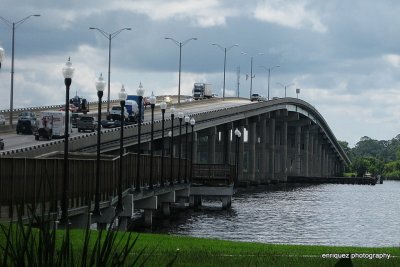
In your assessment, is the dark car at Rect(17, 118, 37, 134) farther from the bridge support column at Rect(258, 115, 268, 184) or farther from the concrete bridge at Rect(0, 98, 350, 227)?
the bridge support column at Rect(258, 115, 268, 184)

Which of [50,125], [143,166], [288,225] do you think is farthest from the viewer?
[50,125]

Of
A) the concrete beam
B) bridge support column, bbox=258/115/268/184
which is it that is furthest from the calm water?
bridge support column, bbox=258/115/268/184

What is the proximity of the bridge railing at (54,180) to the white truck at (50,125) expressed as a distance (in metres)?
28.5

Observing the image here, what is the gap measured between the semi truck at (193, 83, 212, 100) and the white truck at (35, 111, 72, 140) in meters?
103

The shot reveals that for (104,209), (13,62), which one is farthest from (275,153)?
(104,209)

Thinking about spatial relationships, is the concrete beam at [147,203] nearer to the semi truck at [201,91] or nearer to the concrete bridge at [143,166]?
the concrete bridge at [143,166]

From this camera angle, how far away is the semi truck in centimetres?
18725

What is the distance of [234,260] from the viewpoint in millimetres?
20609

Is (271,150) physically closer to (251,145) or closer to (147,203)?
(251,145)

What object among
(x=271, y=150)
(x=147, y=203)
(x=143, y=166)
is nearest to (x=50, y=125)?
(x=143, y=166)

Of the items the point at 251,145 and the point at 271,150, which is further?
the point at 271,150

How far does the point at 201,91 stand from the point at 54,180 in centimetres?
15547

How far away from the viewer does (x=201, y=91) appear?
188 meters

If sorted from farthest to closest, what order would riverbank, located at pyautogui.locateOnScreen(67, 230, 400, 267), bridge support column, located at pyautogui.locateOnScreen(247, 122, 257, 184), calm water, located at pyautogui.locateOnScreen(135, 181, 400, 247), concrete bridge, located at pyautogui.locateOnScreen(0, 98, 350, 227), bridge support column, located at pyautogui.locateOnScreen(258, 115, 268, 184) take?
bridge support column, located at pyautogui.locateOnScreen(258, 115, 268, 184), bridge support column, located at pyautogui.locateOnScreen(247, 122, 257, 184), calm water, located at pyautogui.locateOnScreen(135, 181, 400, 247), concrete bridge, located at pyautogui.locateOnScreen(0, 98, 350, 227), riverbank, located at pyautogui.locateOnScreen(67, 230, 400, 267)
